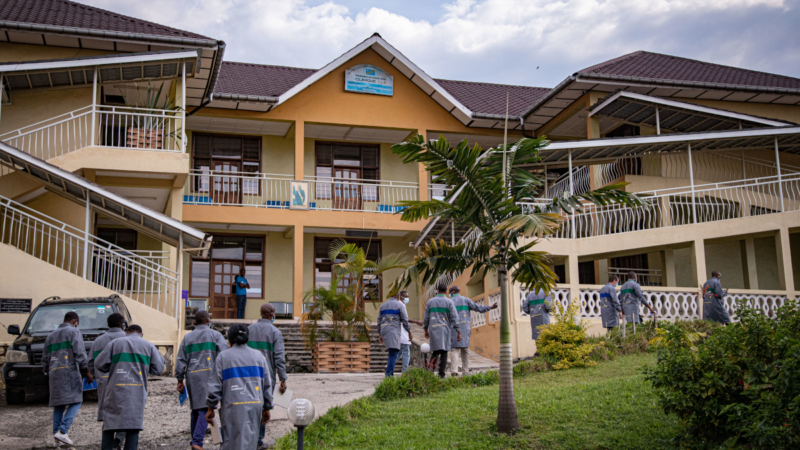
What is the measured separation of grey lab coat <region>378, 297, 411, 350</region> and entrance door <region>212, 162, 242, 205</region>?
30.9 ft

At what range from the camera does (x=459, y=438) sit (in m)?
7.81

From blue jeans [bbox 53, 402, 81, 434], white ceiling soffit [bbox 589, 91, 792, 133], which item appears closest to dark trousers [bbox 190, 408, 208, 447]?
blue jeans [bbox 53, 402, 81, 434]

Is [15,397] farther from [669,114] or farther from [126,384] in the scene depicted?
[669,114]

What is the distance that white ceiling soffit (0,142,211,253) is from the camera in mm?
13252

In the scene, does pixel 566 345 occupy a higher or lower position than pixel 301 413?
higher

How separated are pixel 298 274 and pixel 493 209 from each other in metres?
11.3

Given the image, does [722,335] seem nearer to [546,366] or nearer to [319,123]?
[546,366]

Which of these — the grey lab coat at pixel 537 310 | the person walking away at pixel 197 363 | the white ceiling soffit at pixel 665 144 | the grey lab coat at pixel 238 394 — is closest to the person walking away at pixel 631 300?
the grey lab coat at pixel 537 310

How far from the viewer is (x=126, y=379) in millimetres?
7301

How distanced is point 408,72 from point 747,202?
9509mm

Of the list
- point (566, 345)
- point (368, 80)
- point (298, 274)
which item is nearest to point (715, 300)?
point (566, 345)

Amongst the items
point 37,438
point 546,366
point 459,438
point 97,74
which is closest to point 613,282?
point 546,366

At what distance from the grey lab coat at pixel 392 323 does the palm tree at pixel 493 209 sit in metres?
2.97

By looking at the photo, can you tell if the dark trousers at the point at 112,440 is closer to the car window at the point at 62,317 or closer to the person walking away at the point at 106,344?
the person walking away at the point at 106,344
